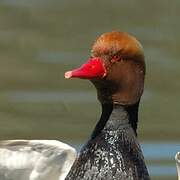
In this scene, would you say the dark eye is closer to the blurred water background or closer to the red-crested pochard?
the red-crested pochard

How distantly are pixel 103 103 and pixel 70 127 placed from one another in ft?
9.05

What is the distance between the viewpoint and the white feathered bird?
6832 mm

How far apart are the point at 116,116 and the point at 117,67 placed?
0.25 m

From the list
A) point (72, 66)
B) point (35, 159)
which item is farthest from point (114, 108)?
point (72, 66)

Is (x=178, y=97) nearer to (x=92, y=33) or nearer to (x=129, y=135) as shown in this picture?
(x=92, y=33)

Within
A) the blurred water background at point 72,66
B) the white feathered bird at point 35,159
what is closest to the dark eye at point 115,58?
the white feathered bird at point 35,159

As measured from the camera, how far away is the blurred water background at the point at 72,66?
8.91m

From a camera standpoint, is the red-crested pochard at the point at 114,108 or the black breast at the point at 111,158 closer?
the red-crested pochard at the point at 114,108

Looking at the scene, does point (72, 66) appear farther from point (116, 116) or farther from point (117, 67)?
point (117, 67)

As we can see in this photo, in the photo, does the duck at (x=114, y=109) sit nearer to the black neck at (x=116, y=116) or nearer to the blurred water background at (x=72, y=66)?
the black neck at (x=116, y=116)

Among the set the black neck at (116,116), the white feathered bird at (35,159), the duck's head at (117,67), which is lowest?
the white feathered bird at (35,159)

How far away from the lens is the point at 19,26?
1078 cm

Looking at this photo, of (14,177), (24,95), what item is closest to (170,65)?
(24,95)

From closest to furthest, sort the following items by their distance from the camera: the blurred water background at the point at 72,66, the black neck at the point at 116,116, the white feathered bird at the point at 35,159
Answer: the black neck at the point at 116,116
the white feathered bird at the point at 35,159
the blurred water background at the point at 72,66
